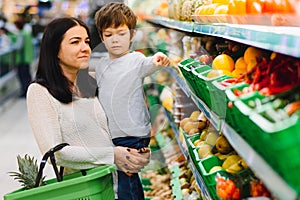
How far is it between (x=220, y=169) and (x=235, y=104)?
67 cm

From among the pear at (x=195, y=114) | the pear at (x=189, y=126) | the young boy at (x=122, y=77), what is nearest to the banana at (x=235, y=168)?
the young boy at (x=122, y=77)

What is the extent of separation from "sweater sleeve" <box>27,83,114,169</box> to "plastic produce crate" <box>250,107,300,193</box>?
1539mm

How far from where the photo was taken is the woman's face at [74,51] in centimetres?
325

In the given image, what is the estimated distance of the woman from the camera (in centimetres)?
308

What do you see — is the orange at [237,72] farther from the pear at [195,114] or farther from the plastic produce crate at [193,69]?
the pear at [195,114]

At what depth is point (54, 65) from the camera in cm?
321

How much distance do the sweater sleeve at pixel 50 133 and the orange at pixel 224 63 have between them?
30.0 inches

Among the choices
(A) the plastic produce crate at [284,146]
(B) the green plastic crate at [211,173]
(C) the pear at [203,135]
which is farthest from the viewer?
(C) the pear at [203,135]

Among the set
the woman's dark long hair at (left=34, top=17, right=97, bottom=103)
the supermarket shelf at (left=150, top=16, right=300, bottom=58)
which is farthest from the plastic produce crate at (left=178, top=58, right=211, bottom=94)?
the woman's dark long hair at (left=34, top=17, right=97, bottom=103)

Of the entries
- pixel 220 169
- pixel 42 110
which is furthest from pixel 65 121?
pixel 220 169

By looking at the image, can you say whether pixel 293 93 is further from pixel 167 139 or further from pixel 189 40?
pixel 167 139

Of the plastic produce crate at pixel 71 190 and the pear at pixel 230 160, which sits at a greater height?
the pear at pixel 230 160

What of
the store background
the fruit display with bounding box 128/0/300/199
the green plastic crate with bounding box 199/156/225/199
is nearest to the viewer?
the fruit display with bounding box 128/0/300/199

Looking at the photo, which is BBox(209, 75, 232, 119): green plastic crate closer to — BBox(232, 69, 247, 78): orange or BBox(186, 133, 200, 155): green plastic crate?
BBox(232, 69, 247, 78): orange
